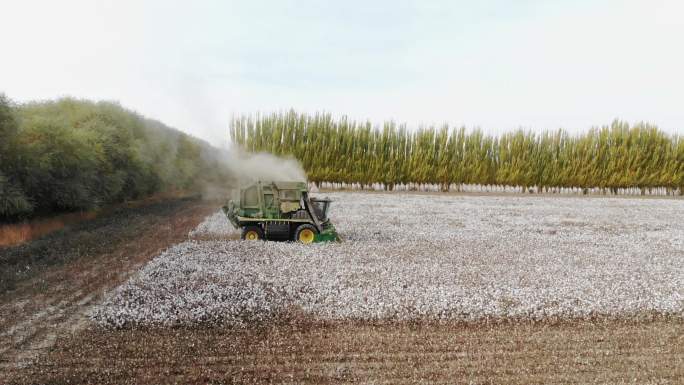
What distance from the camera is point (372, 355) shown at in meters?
10.2

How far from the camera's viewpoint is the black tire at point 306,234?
67.6 feet

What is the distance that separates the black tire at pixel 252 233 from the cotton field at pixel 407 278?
1.57 feet

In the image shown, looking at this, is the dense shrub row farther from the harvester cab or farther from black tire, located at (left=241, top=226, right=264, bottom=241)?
the harvester cab

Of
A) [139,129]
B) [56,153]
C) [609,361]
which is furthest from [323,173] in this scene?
[609,361]

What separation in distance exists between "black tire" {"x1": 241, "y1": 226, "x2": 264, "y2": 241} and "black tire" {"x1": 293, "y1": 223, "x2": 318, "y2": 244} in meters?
1.45

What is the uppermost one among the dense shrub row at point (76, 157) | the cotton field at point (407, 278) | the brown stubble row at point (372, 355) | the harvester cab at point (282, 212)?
the dense shrub row at point (76, 157)

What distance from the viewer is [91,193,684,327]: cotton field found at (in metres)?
12.7

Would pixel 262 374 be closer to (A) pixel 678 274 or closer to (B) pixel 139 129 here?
(A) pixel 678 274

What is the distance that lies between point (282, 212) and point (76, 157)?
13.4 metres

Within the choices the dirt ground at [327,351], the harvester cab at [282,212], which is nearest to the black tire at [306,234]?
the harvester cab at [282,212]

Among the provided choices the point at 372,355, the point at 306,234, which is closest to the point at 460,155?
the point at 306,234

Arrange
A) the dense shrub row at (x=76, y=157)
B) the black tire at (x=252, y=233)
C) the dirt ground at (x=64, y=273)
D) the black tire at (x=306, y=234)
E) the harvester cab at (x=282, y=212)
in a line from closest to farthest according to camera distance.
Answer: the dirt ground at (x=64, y=273) < the harvester cab at (x=282, y=212) < the black tire at (x=306, y=234) < the black tire at (x=252, y=233) < the dense shrub row at (x=76, y=157)

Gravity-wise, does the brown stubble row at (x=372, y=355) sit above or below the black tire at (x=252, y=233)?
below

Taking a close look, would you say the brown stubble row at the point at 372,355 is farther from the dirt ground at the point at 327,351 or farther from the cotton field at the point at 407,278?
the cotton field at the point at 407,278
